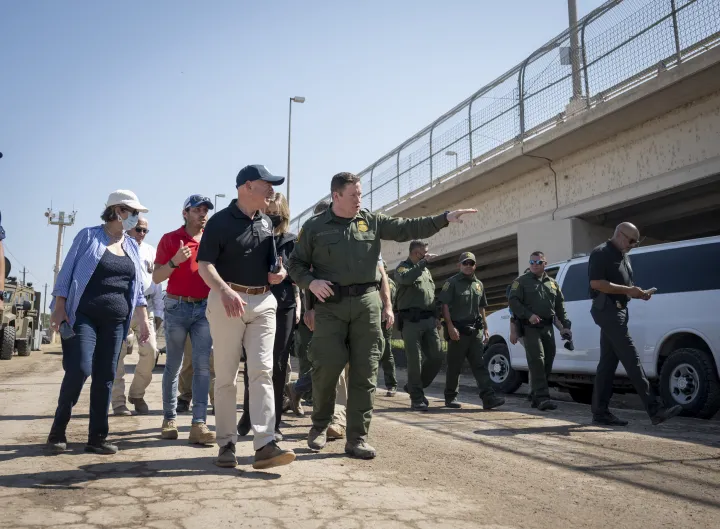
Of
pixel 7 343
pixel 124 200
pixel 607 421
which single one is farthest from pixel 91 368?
pixel 7 343

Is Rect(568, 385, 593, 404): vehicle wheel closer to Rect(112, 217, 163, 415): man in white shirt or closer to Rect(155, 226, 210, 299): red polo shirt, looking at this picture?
Rect(112, 217, 163, 415): man in white shirt

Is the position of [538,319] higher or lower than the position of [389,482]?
higher

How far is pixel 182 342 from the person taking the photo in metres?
5.43

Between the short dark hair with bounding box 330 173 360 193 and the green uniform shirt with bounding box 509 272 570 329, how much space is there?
4.03m

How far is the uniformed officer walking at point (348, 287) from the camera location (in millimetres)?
4660

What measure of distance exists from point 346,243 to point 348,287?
30cm

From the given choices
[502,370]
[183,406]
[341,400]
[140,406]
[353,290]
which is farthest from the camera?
[502,370]

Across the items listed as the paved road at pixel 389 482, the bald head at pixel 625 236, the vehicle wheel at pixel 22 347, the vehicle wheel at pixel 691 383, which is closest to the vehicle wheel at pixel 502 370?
the vehicle wheel at pixel 691 383

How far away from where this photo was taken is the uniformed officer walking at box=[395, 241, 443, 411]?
780 centimetres

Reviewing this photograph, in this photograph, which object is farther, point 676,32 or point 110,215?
point 676,32

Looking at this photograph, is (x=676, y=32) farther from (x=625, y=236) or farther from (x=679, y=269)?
(x=625, y=236)

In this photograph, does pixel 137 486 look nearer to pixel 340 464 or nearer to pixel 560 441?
pixel 340 464

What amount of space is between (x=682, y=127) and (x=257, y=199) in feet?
32.0

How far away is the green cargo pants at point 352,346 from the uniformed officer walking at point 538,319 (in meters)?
3.76
